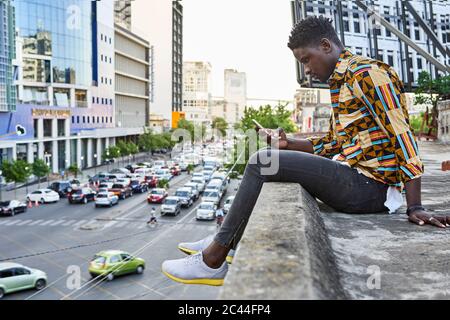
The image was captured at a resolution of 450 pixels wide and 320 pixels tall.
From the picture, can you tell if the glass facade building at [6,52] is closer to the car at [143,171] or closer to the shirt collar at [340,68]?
the car at [143,171]

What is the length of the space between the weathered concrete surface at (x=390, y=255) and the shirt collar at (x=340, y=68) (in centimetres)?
83

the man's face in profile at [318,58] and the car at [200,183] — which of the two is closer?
the man's face in profile at [318,58]

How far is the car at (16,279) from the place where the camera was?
14.8 metres

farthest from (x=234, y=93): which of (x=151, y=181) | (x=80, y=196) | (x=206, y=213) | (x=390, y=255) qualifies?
(x=390, y=255)

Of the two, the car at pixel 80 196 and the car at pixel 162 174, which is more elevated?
the car at pixel 162 174

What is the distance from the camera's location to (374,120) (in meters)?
3.20

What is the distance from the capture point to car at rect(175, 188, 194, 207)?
31.1 metres

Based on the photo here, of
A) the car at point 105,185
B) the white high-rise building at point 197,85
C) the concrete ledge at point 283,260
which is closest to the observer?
the concrete ledge at point 283,260

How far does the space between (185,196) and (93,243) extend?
10.7 meters

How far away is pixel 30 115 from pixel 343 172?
42.8 meters

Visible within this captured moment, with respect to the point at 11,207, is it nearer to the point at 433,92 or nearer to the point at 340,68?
the point at 433,92

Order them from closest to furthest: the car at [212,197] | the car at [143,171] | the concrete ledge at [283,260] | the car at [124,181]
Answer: the concrete ledge at [283,260] < the car at [212,197] < the car at [124,181] < the car at [143,171]

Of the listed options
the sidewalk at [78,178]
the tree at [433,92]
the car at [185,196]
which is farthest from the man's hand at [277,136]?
the sidewalk at [78,178]
